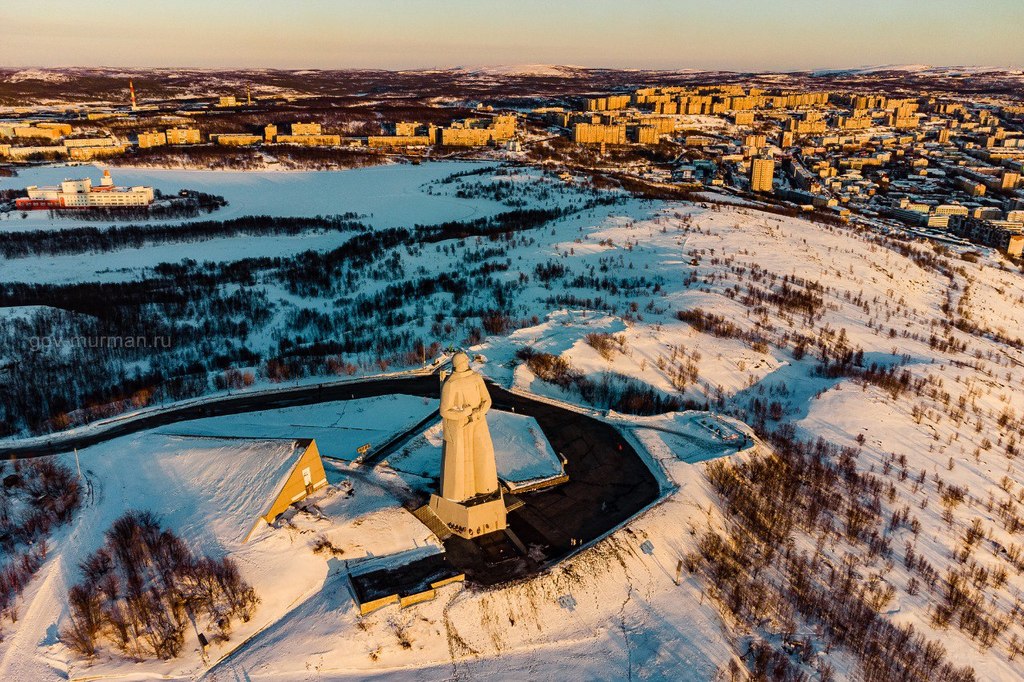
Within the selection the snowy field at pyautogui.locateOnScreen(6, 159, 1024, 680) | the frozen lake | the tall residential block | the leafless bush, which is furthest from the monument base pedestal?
the tall residential block

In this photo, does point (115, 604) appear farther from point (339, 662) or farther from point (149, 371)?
point (149, 371)

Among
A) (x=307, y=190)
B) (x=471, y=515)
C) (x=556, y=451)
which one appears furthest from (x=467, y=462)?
(x=307, y=190)


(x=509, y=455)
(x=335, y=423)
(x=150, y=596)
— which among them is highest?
(x=509, y=455)

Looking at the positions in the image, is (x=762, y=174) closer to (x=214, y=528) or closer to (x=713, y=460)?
(x=713, y=460)

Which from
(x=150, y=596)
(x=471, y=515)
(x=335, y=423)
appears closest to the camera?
(x=150, y=596)

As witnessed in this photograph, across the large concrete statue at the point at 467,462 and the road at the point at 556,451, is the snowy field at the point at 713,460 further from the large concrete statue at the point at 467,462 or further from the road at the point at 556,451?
the large concrete statue at the point at 467,462

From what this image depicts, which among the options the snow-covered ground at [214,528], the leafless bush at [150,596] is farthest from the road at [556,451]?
the leafless bush at [150,596]

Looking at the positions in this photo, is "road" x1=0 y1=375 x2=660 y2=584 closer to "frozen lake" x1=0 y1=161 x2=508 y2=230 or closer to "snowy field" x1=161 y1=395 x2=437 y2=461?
"snowy field" x1=161 y1=395 x2=437 y2=461

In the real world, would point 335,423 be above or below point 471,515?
below
